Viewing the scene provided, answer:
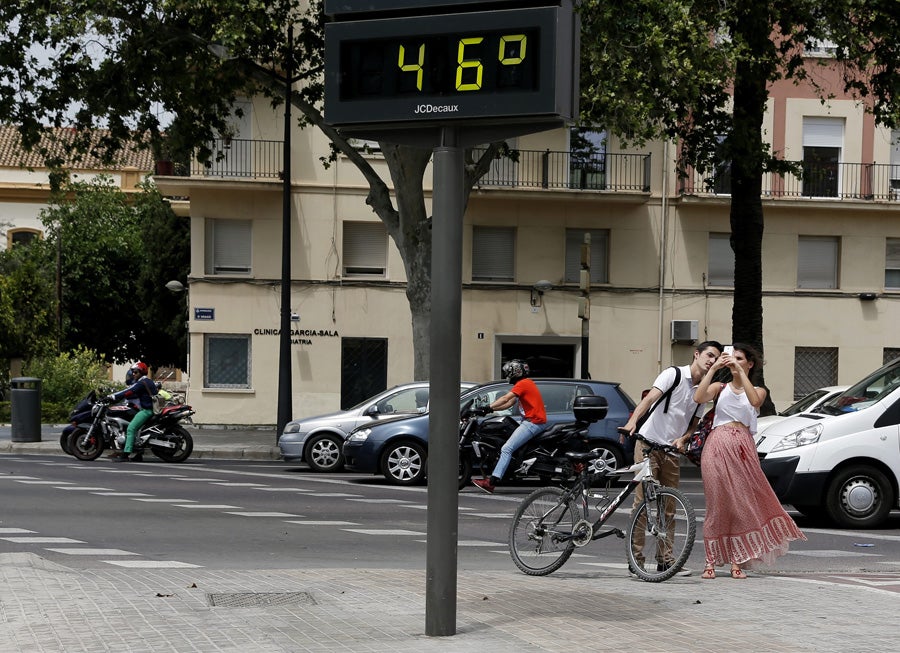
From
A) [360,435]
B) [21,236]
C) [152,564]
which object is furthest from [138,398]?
[21,236]

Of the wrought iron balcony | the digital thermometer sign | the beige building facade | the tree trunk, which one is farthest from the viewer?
the beige building facade

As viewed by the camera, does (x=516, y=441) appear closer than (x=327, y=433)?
Yes

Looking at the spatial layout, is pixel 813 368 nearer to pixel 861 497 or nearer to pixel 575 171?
pixel 575 171

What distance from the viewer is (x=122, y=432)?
23469 mm

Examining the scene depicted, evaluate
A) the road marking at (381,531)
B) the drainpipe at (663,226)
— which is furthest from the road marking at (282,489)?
the drainpipe at (663,226)

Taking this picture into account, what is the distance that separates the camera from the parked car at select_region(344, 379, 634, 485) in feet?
64.1

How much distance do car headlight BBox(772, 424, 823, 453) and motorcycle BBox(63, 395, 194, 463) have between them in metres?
11.5

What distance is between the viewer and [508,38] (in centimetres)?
661

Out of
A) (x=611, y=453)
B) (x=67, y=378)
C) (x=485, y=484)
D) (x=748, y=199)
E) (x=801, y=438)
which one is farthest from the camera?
(x=67, y=378)

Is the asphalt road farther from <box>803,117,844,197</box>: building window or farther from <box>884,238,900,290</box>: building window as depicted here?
<box>884,238,900,290</box>: building window

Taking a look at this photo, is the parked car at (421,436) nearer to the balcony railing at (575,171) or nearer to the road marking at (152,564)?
the road marking at (152,564)

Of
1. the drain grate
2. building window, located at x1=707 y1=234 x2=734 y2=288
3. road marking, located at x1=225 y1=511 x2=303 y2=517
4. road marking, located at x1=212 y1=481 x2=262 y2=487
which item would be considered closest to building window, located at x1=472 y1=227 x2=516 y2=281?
building window, located at x1=707 y1=234 x2=734 y2=288

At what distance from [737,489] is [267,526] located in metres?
5.38

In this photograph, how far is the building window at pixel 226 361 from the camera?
118ft
